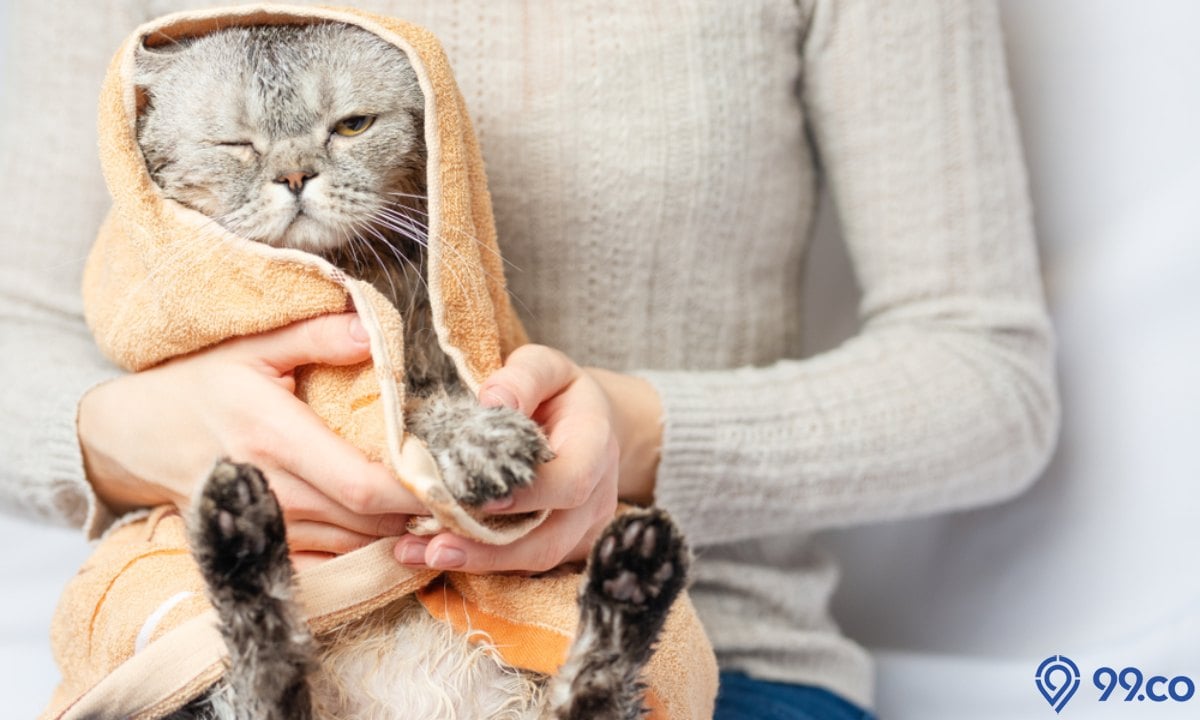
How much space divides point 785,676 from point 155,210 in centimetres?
74

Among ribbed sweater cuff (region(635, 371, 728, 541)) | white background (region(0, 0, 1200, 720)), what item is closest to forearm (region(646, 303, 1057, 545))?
ribbed sweater cuff (region(635, 371, 728, 541))

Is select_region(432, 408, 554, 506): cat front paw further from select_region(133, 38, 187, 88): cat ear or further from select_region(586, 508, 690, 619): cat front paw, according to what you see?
select_region(133, 38, 187, 88): cat ear

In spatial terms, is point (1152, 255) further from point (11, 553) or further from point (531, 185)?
point (11, 553)

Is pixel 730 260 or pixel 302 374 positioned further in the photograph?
pixel 730 260

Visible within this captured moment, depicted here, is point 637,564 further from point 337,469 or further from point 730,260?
point 730,260

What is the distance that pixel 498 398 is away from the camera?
0.71 m

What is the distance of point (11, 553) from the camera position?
1.39 meters

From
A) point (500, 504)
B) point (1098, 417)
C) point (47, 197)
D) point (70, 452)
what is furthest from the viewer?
point (1098, 417)

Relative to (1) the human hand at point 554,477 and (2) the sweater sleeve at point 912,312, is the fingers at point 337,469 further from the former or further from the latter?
(2) the sweater sleeve at point 912,312

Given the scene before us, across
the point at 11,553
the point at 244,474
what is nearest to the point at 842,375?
the point at 244,474

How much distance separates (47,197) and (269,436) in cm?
45

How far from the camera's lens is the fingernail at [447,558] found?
692 millimetres

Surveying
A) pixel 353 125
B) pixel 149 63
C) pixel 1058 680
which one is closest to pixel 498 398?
pixel 353 125

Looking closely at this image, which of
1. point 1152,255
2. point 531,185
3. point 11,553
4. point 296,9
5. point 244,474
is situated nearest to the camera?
point 244,474
